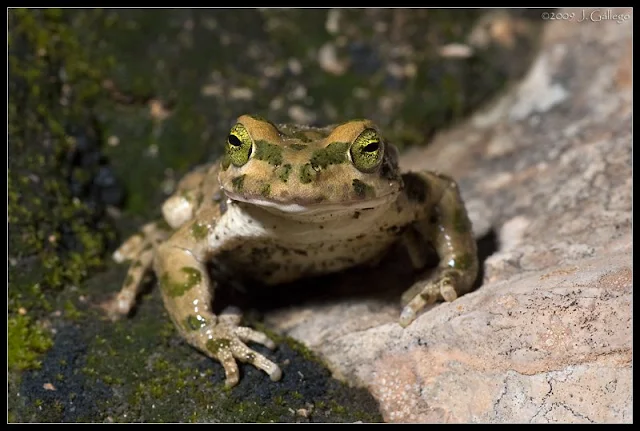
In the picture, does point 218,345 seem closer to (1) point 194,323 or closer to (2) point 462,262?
(1) point 194,323

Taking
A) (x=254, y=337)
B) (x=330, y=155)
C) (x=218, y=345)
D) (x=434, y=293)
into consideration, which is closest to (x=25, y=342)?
(x=218, y=345)

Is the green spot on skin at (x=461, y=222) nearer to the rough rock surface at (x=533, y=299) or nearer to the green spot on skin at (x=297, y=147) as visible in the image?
the rough rock surface at (x=533, y=299)

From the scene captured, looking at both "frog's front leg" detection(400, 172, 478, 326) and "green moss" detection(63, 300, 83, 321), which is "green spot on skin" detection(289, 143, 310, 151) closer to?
"frog's front leg" detection(400, 172, 478, 326)

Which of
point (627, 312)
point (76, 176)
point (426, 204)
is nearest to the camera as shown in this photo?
point (627, 312)

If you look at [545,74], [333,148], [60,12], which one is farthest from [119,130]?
[545,74]

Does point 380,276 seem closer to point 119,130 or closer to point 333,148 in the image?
point 333,148
